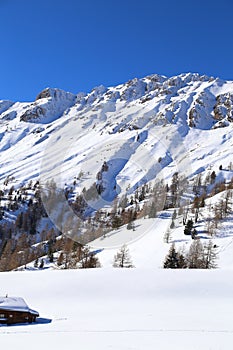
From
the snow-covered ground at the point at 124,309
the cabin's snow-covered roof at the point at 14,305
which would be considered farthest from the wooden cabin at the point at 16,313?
the snow-covered ground at the point at 124,309

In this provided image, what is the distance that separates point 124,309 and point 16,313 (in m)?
7.05

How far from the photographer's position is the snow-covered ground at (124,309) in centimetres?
1441

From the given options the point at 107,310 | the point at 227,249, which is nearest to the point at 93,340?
the point at 107,310

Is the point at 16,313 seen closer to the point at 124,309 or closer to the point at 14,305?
the point at 14,305

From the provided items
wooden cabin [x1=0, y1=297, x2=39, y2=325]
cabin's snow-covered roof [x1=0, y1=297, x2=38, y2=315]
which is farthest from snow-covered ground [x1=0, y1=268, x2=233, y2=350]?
cabin's snow-covered roof [x1=0, y1=297, x2=38, y2=315]

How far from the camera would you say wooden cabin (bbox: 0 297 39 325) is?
20.5 metres

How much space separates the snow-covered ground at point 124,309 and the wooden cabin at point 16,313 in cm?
68

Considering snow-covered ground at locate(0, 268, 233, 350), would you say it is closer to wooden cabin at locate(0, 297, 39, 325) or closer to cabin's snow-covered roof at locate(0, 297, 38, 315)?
wooden cabin at locate(0, 297, 39, 325)

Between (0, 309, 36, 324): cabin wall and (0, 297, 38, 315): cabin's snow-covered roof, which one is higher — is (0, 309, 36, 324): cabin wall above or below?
below

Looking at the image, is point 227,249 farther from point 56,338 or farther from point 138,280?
point 56,338

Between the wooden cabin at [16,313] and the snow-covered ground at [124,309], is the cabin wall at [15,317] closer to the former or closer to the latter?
the wooden cabin at [16,313]

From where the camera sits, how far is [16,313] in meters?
20.7

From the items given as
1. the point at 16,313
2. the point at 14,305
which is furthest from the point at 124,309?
the point at 14,305

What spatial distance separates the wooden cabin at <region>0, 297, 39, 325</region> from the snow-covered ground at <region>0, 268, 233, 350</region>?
2.23 ft
